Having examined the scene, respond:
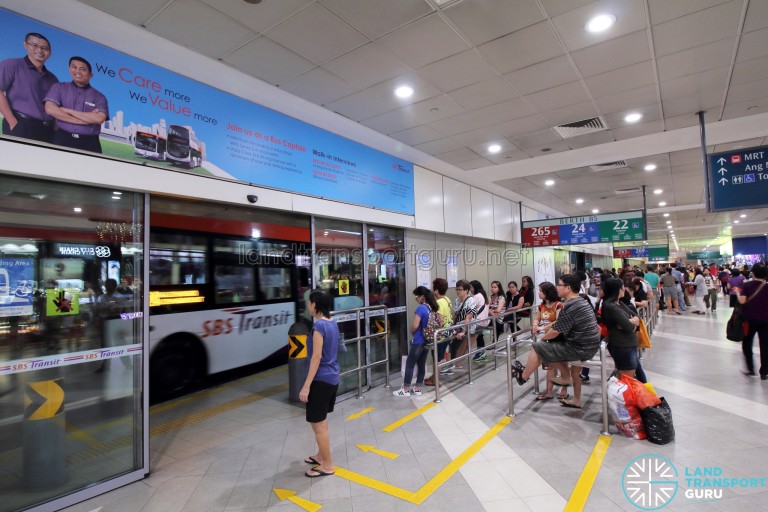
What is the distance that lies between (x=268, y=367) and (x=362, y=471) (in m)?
3.90

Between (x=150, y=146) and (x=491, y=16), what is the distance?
3.07 meters

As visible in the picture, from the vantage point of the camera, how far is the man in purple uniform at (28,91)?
2.65m

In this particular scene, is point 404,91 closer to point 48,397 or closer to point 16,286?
point 16,286

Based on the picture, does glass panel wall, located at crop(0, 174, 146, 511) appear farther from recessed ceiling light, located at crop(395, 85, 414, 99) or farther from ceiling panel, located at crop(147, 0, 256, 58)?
recessed ceiling light, located at crop(395, 85, 414, 99)

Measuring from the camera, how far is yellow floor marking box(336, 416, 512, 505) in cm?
270

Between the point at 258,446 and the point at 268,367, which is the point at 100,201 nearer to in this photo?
the point at 258,446

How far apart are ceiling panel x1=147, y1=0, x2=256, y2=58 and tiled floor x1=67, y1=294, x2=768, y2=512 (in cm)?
363

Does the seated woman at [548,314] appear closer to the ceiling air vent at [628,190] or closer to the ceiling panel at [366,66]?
the ceiling panel at [366,66]

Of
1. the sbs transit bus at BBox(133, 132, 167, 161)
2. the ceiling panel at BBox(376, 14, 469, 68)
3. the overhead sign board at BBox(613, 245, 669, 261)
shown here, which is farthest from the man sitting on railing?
the overhead sign board at BBox(613, 245, 669, 261)

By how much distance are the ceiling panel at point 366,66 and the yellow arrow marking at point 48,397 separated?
3521 mm

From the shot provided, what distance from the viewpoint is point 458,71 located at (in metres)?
3.94

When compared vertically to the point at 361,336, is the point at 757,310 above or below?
above

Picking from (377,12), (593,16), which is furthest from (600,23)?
(377,12)

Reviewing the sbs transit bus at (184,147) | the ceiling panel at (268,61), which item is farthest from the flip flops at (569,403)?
the sbs transit bus at (184,147)
